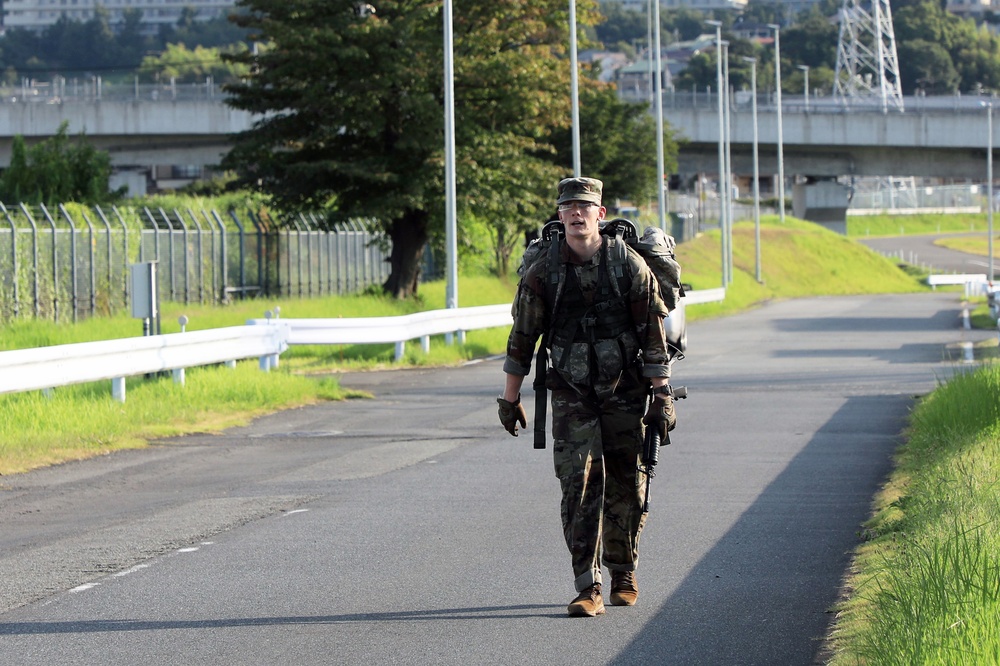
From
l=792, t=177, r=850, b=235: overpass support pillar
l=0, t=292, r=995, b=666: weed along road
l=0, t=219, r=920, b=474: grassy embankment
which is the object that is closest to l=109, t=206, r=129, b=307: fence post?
l=0, t=219, r=920, b=474: grassy embankment

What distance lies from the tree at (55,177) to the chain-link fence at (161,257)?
546 centimetres

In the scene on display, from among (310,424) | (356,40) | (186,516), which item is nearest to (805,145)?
(356,40)

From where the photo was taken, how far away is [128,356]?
15.6 meters

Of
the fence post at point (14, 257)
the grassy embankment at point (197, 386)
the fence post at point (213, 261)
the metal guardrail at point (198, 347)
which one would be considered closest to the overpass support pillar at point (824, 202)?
the grassy embankment at point (197, 386)

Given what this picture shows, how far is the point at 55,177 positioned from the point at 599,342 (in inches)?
1540

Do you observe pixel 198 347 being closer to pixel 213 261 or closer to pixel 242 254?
pixel 213 261

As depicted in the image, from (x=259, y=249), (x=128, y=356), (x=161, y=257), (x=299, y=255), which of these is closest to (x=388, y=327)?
(x=128, y=356)

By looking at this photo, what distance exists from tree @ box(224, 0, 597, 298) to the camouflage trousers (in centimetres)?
2579

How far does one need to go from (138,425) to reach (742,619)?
8.95 meters

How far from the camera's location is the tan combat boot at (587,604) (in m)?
6.70

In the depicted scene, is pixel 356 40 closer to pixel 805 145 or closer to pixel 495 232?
pixel 495 232

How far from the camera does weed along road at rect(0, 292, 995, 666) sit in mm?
6320

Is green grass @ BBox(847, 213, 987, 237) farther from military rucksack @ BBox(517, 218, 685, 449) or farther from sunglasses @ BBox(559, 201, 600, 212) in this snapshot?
sunglasses @ BBox(559, 201, 600, 212)

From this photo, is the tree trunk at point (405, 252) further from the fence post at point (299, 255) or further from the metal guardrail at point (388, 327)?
the metal guardrail at point (388, 327)
